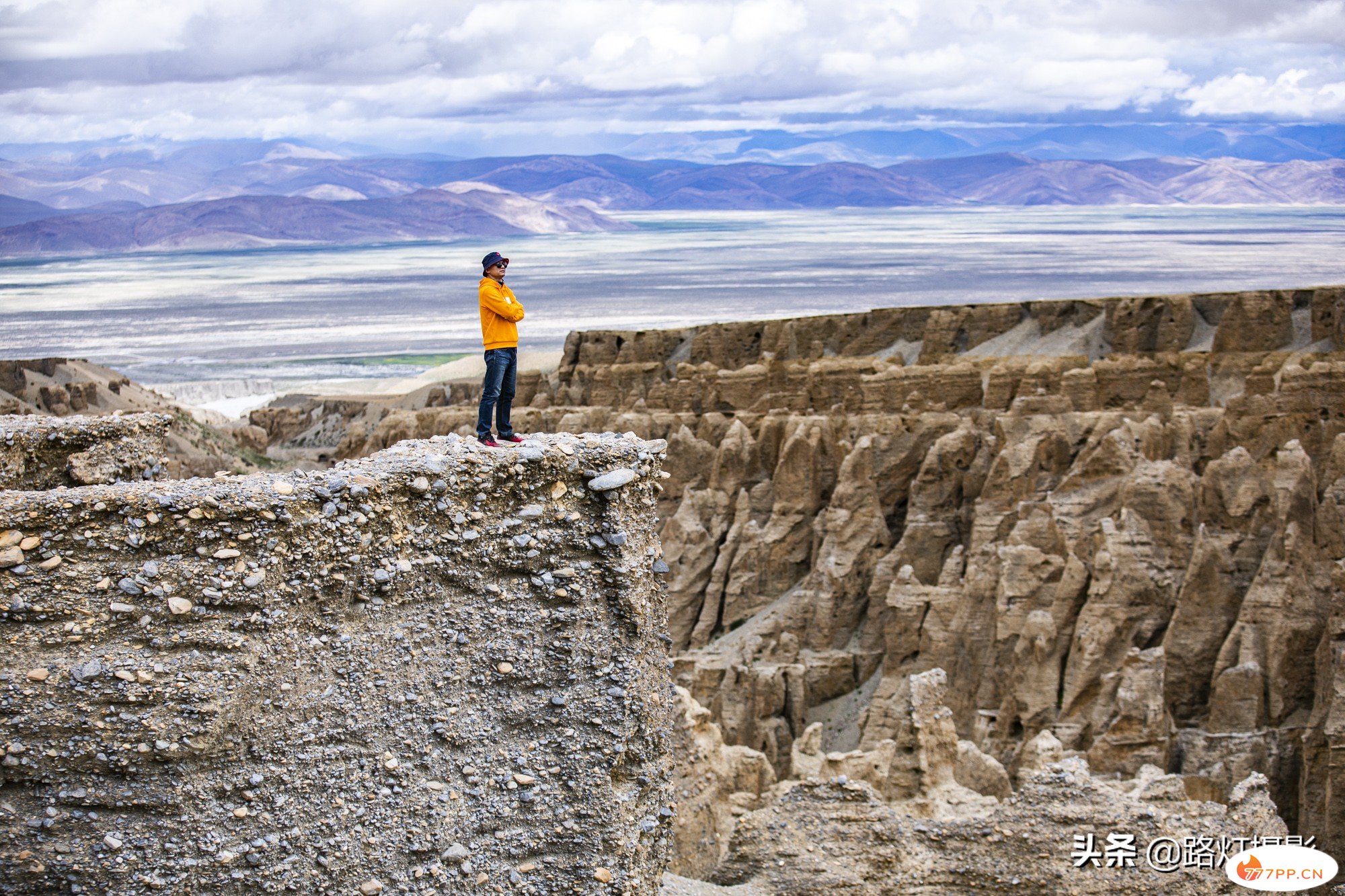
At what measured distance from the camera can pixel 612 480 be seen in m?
9.66

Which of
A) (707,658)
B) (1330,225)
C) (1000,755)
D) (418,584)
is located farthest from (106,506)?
(1330,225)

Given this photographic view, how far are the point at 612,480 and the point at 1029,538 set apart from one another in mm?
17313

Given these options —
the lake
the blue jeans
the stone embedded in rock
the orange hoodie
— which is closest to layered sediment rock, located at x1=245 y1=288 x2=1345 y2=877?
the blue jeans

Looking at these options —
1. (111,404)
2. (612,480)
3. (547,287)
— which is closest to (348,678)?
(612,480)

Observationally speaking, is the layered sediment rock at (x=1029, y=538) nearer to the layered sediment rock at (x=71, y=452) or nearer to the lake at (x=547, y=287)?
the layered sediment rock at (x=71, y=452)

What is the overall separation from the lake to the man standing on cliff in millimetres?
58125

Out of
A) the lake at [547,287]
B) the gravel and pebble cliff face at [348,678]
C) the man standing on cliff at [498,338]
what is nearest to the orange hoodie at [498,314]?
the man standing on cliff at [498,338]

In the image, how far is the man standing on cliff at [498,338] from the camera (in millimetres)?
10867

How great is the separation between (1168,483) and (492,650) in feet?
61.1


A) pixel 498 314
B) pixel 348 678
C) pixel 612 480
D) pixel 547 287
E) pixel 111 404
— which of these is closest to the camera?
pixel 348 678

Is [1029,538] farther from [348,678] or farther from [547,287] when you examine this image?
[547,287]

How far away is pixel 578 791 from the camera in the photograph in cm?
966

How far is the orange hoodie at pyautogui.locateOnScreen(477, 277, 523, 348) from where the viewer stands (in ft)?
35.8

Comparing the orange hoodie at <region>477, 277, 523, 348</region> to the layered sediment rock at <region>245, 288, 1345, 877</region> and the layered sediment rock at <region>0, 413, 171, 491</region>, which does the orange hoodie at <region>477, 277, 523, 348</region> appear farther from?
the layered sediment rock at <region>245, 288, 1345, 877</region>
